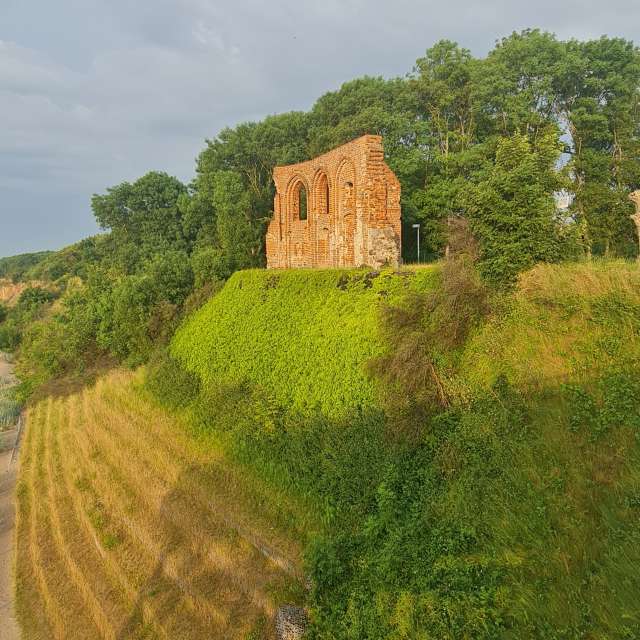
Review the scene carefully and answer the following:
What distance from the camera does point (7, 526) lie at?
29.1ft

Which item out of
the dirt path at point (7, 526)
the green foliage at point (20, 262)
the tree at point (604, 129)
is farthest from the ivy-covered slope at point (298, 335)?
the green foliage at point (20, 262)

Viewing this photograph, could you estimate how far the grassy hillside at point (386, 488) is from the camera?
4211 mm

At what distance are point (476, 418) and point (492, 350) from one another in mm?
1221

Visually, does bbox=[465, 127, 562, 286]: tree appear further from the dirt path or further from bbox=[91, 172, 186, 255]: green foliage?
bbox=[91, 172, 186, 255]: green foliage

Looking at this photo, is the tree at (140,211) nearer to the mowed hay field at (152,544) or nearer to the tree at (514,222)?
the mowed hay field at (152,544)

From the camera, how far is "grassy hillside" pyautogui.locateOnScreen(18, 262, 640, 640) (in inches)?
166

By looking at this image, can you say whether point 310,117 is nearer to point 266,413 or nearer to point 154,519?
point 266,413

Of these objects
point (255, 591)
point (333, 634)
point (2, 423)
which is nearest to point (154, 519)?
point (255, 591)

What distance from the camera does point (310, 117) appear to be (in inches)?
1021

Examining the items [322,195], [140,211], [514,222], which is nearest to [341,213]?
[322,195]

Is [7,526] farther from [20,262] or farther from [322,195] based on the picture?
[20,262]

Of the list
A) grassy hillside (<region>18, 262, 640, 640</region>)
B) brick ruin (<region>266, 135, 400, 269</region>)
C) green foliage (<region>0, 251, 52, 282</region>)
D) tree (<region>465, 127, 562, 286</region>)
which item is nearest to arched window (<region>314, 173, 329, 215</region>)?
brick ruin (<region>266, 135, 400, 269</region>)

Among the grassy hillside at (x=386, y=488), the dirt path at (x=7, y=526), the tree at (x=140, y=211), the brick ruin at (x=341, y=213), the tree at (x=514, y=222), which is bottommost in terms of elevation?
the dirt path at (x=7, y=526)

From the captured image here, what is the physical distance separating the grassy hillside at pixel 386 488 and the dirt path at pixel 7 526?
25cm
